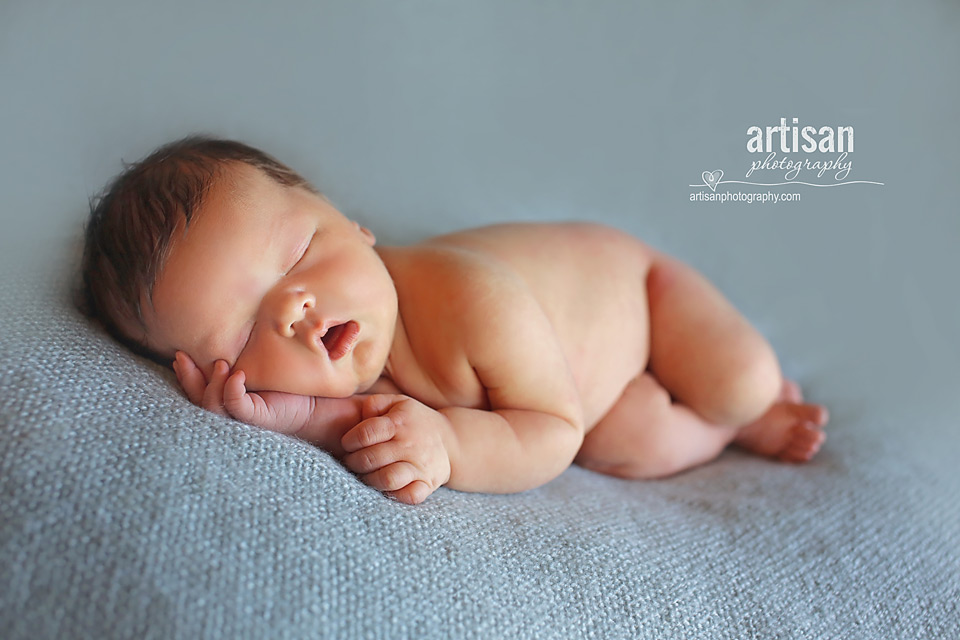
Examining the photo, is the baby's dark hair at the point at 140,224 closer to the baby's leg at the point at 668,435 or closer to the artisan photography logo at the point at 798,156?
the baby's leg at the point at 668,435

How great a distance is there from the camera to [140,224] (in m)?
0.76

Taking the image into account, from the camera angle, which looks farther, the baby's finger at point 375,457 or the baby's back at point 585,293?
the baby's back at point 585,293

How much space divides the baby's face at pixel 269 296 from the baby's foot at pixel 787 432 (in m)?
0.71

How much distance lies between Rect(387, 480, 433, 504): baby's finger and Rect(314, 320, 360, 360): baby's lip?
167 millimetres

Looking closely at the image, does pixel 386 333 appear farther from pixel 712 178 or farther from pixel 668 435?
pixel 712 178

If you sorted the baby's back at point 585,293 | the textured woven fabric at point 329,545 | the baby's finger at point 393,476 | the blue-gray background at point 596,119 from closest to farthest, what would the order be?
the textured woven fabric at point 329,545 → the baby's finger at point 393,476 → the baby's back at point 585,293 → the blue-gray background at point 596,119

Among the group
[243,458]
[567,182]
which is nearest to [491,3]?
[567,182]

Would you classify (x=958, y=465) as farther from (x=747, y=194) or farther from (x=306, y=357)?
(x=306, y=357)

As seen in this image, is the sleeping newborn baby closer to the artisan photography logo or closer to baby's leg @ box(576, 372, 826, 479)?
baby's leg @ box(576, 372, 826, 479)

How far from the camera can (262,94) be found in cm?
136

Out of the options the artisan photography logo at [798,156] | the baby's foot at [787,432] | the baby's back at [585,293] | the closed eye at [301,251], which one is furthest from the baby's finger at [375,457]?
the artisan photography logo at [798,156]

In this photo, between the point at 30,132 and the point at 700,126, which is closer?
the point at 30,132

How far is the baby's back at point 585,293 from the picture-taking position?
1073mm

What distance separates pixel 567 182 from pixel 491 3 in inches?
14.9
